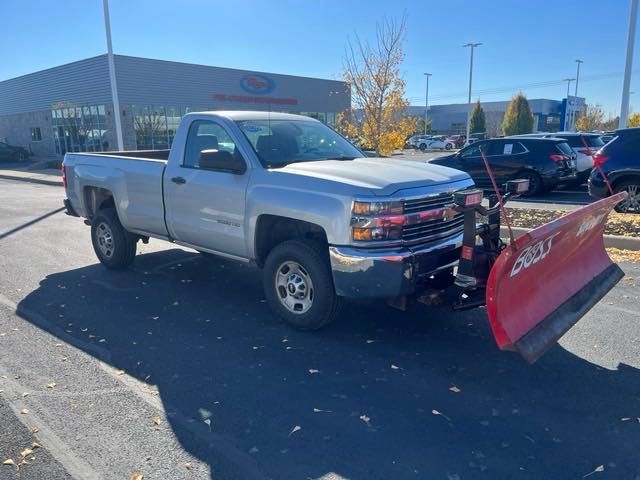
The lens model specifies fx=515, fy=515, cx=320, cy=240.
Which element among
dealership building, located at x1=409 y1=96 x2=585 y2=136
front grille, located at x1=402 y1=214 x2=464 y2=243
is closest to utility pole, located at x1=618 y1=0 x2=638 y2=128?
front grille, located at x1=402 y1=214 x2=464 y2=243

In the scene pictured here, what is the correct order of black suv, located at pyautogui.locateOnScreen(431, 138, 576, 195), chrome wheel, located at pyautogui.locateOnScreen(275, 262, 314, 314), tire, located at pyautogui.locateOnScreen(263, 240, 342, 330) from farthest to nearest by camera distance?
black suv, located at pyautogui.locateOnScreen(431, 138, 576, 195), chrome wheel, located at pyautogui.locateOnScreen(275, 262, 314, 314), tire, located at pyautogui.locateOnScreen(263, 240, 342, 330)

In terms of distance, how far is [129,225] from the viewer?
667 cm

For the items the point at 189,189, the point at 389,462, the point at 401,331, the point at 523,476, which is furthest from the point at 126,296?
the point at 523,476

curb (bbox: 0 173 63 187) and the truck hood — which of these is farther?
curb (bbox: 0 173 63 187)

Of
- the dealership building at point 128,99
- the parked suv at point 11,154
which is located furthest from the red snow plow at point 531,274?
the parked suv at point 11,154

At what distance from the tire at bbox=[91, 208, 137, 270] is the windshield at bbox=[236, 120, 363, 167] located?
2.64 m

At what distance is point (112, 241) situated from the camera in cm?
701

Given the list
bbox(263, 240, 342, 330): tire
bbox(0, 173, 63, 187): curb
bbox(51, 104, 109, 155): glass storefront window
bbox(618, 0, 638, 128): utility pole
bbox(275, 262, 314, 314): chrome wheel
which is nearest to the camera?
bbox(263, 240, 342, 330): tire

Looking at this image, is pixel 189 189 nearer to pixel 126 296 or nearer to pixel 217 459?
pixel 126 296

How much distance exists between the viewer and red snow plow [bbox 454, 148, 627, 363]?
3.55 m

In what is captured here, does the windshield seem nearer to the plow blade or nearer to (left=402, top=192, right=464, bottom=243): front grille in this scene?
(left=402, top=192, right=464, bottom=243): front grille

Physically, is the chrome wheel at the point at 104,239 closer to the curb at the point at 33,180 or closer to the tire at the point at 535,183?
the tire at the point at 535,183

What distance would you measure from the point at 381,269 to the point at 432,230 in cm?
74

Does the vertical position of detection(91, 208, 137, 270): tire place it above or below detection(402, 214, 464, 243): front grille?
below
